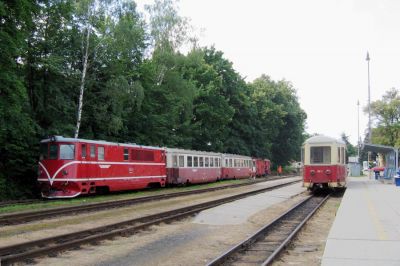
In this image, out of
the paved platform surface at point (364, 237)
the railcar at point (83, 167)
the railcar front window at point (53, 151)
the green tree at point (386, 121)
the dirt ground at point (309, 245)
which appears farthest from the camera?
the green tree at point (386, 121)

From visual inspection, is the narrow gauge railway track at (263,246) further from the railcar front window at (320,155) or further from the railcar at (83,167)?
the railcar at (83,167)

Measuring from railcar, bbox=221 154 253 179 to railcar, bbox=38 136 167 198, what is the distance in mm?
17952

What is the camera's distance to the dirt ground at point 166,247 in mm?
8867

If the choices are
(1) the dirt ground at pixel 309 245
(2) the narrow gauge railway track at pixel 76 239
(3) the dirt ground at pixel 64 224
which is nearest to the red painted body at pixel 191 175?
(3) the dirt ground at pixel 64 224

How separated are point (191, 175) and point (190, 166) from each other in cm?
71

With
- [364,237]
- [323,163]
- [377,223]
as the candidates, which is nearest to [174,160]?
[323,163]

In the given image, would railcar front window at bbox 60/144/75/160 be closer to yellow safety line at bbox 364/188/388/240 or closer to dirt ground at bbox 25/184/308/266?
dirt ground at bbox 25/184/308/266

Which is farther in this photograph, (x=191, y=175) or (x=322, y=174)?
(x=191, y=175)

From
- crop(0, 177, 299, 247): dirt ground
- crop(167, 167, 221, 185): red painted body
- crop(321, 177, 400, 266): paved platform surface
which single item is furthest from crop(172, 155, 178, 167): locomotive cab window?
crop(321, 177, 400, 266): paved platform surface

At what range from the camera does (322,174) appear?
82.0 ft

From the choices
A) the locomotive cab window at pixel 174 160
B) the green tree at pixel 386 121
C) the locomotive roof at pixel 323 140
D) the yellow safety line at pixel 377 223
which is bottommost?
the yellow safety line at pixel 377 223

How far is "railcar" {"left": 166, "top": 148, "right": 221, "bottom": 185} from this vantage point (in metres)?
31.1

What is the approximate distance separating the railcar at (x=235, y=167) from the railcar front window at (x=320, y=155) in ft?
56.3

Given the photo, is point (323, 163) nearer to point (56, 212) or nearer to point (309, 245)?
point (309, 245)
